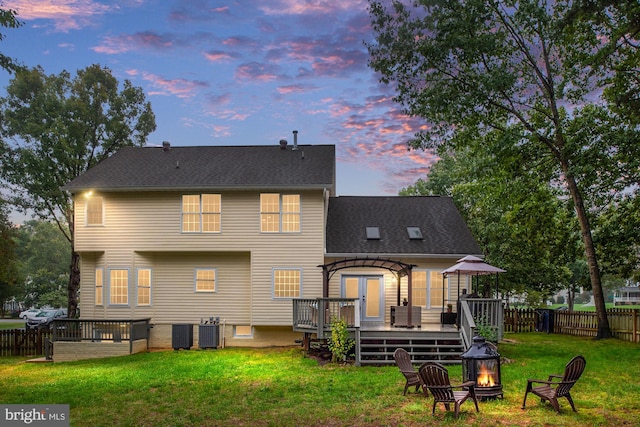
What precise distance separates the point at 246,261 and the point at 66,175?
15.7 metres

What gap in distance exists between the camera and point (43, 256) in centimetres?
6550

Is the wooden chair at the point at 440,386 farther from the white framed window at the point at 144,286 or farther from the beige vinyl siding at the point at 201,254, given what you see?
the white framed window at the point at 144,286

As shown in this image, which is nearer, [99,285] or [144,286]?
[144,286]

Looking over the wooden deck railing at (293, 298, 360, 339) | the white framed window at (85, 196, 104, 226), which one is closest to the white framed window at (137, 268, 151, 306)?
the white framed window at (85, 196, 104, 226)

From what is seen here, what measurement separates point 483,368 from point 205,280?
45.9ft

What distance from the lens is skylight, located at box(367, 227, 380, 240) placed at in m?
23.6

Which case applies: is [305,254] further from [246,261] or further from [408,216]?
[408,216]

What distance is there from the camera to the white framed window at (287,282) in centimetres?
2212

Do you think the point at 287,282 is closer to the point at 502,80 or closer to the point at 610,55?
the point at 502,80

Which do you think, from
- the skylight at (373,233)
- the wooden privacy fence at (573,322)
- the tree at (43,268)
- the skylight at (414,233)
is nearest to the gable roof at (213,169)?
the skylight at (373,233)

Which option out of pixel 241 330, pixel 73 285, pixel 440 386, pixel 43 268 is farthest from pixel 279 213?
pixel 43 268

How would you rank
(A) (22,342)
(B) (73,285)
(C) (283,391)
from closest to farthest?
(C) (283,391) < (A) (22,342) < (B) (73,285)

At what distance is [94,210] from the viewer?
75.6ft

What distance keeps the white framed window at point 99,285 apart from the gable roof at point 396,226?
29.6 ft
